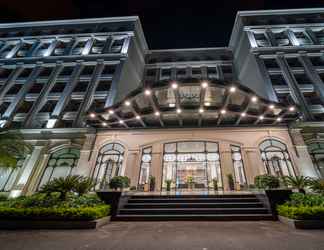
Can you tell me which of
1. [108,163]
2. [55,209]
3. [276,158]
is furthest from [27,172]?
[276,158]

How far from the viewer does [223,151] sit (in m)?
15.8

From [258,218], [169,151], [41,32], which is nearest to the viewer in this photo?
[258,218]

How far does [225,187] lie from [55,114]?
19.4 meters

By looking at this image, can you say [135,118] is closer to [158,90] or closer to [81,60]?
[158,90]

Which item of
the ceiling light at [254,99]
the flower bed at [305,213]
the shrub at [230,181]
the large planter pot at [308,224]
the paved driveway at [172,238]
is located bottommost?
the paved driveway at [172,238]

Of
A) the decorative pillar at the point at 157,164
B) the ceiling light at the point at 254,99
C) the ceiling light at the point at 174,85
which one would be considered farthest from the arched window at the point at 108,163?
the ceiling light at the point at 254,99

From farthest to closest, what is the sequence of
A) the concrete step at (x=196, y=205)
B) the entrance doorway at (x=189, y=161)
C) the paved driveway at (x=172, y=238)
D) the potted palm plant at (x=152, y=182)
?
the entrance doorway at (x=189, y=161) → the potted palm plant at (x=152, y=182) → the concrete step at (x=196, y=205) → the paved driveway at (x=172, y=238)

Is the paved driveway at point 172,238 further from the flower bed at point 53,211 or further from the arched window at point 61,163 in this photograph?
the arched window at point 61,163

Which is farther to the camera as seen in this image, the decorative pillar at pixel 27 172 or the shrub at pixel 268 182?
the decorative pillar at pixel 27 172

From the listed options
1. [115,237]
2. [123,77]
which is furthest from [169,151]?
[123,77]

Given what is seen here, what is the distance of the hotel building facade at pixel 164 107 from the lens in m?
14.3

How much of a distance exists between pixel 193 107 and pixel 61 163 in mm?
14024

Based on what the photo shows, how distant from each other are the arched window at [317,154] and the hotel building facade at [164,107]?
0.09 meters

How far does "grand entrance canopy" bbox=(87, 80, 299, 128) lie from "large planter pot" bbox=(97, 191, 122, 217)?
6.36 metres
